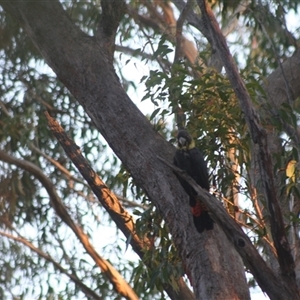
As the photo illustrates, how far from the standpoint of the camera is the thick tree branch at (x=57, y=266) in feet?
26.5

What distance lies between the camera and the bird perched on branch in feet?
13.4

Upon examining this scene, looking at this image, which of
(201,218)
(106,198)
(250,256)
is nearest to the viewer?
(250,256)

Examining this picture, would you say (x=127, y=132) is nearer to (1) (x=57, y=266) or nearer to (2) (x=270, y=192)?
(2) (x=270, y=192)

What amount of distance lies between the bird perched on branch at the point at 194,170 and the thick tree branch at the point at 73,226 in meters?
3.17

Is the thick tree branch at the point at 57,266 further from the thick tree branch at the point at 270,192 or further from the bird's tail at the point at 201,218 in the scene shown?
the thick tree branch at the point at 270,192

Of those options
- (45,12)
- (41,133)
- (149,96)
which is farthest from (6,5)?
(41,133)

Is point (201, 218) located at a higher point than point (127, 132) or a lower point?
lower

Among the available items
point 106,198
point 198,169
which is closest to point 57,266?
point 106,198

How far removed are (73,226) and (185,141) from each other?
3945 millimetres

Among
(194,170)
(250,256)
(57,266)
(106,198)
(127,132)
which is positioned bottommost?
(250,256)

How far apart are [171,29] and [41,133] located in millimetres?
2086

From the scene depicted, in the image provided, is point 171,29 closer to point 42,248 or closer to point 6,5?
point 6,5

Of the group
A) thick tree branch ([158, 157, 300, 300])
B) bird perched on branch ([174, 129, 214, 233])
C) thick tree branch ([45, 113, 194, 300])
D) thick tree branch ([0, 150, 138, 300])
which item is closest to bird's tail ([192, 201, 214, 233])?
bird perched on branch ([174, 129, 214, 233])

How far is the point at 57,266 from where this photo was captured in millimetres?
8508
